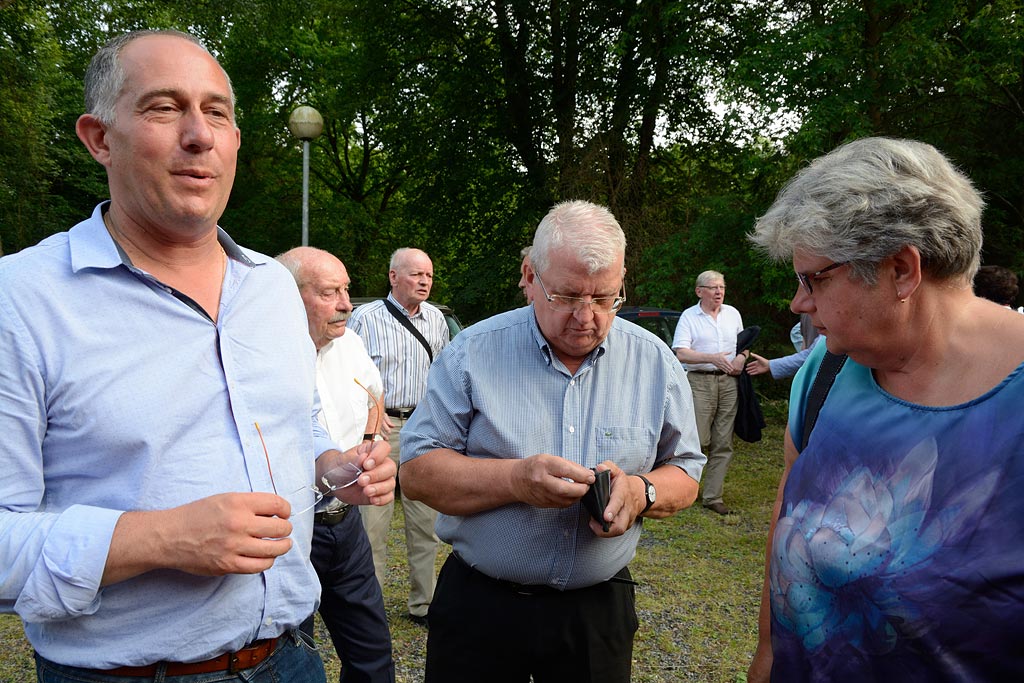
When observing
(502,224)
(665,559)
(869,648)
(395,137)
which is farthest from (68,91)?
(869,648)

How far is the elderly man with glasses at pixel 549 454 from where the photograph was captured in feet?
8.02

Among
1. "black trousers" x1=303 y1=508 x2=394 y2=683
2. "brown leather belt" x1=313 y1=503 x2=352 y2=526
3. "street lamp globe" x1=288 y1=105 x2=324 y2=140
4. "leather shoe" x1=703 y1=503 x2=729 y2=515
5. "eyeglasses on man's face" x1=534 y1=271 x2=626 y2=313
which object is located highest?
"street lamp globe" x1=288 y1=105 x2=324 y2=140

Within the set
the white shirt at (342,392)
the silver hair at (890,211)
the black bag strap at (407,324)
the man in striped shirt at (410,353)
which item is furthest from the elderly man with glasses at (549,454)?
the black bag strap at (407,324)

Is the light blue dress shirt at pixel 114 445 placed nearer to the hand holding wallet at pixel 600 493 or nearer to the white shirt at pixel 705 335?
the hand holding wallet at pixel 600 493

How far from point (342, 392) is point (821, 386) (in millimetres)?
2455

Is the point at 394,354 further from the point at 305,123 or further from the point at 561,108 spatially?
Result: the point at 561,108

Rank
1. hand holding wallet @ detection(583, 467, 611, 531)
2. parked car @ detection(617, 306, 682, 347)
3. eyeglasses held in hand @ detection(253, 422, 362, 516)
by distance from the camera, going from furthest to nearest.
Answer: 1. parked car @ detection(617, 306, 682, 347)
2. hand holding wallet @ detection(583, 467, 611, 531)
3. eyeglasses held in hand @ detection(253, 422, 362, 516)

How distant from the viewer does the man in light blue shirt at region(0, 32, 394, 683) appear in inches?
56.9

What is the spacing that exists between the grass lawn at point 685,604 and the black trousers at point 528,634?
2133 millimetres

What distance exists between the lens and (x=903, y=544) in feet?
5.23

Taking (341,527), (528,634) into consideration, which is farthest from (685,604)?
(528,634)

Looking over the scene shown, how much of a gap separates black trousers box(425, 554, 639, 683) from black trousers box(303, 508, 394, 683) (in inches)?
37.5

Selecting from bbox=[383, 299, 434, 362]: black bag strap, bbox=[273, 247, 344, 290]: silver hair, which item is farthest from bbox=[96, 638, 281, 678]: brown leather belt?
bbox=[383, 299, 434, 362]: black bag strap

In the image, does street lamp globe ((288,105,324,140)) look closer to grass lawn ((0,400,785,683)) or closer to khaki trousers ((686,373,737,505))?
grass lawn ((0,400,785,683))
